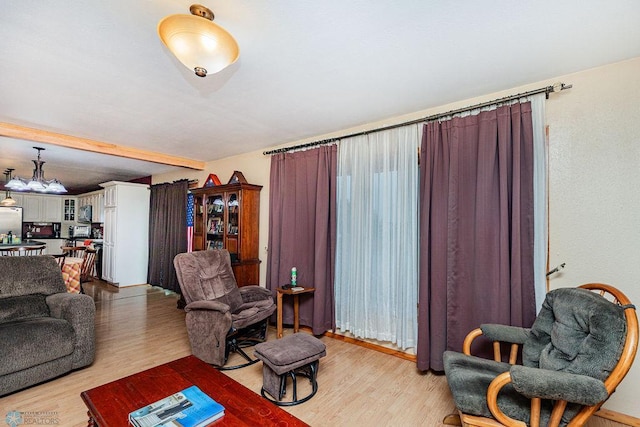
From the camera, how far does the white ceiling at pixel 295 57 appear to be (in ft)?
4.93

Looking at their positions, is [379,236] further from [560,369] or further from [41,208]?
[41,208]

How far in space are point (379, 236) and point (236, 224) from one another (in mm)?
2169

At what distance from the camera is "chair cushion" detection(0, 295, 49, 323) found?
2.46m

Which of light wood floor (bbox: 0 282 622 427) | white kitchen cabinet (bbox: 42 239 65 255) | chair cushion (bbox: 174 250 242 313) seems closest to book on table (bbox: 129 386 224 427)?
light wood floor (bbox: 0 282 622 427)

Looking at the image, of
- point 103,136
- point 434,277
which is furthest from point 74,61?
point 434,277

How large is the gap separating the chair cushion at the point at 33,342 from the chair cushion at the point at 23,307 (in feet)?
0.25

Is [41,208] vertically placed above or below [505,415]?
above

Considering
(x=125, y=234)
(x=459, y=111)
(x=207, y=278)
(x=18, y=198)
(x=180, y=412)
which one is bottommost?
(x=180, y=412)

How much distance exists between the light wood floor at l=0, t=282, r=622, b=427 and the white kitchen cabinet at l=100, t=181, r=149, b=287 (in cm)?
255

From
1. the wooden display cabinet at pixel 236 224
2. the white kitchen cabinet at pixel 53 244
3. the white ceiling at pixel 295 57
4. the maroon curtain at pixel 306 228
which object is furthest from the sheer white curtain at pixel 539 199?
the white kitchen cabinet at pixel 53 244

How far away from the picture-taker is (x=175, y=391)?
155 centimetres

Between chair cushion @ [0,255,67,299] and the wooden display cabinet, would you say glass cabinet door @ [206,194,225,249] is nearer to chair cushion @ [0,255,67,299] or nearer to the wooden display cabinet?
the wooden display cabinet

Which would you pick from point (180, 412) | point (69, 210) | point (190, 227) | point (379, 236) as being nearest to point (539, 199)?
point (379, 236)

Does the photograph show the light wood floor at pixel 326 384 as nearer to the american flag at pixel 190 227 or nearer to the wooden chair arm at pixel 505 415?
the wooden chair arm at pixel 505 415
